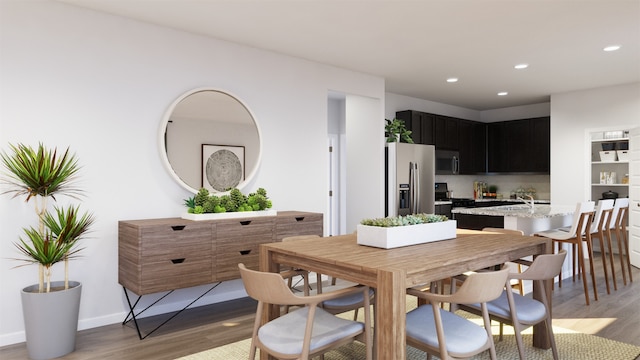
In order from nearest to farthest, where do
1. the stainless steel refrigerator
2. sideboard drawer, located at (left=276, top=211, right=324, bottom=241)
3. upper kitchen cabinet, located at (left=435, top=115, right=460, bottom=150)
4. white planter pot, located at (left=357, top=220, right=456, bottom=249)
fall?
1. white planter pot, located at (left=357, top=220, right=456, bottom=249)
2. sideboard drawer, located at (left=276, top=211, right=324, bottom=241)
3. the stainless steel refrigerator
4. upper kitchen cabinet, located at (left=435, top=115, right=460, bottom=150)

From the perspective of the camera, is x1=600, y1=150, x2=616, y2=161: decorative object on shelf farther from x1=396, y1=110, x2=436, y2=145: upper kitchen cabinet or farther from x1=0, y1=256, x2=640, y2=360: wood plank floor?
x1=0, y1=256, x2=640, y2=360: wood plank floor

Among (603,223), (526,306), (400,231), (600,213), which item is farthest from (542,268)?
(603,223)

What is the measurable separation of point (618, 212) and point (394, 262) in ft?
14.3

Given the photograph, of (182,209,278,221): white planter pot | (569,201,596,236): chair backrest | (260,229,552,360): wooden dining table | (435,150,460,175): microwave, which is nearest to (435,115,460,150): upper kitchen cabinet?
(435,150,460,175): microwave

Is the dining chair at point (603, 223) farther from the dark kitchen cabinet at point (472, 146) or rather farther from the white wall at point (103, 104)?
the white wall at point (103, 104)

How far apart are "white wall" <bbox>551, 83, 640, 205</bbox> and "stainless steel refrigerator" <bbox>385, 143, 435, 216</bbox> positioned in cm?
218

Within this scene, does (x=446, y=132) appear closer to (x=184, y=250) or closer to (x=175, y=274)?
(x=184, y=250)

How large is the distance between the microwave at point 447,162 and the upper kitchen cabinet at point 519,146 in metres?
1.00

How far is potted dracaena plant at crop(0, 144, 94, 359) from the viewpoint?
2.97 metres

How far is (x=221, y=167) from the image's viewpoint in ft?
14.2

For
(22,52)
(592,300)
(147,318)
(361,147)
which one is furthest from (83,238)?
(592,300)

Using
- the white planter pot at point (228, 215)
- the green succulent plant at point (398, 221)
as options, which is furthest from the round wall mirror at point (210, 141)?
the green succulent plant at point (398, 221)

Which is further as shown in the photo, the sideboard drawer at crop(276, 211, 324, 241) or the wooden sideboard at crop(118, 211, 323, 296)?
the sideboard drawer at crop(276, 211, 324, 241)

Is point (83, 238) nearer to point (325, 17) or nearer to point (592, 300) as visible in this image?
point (325, 17)
